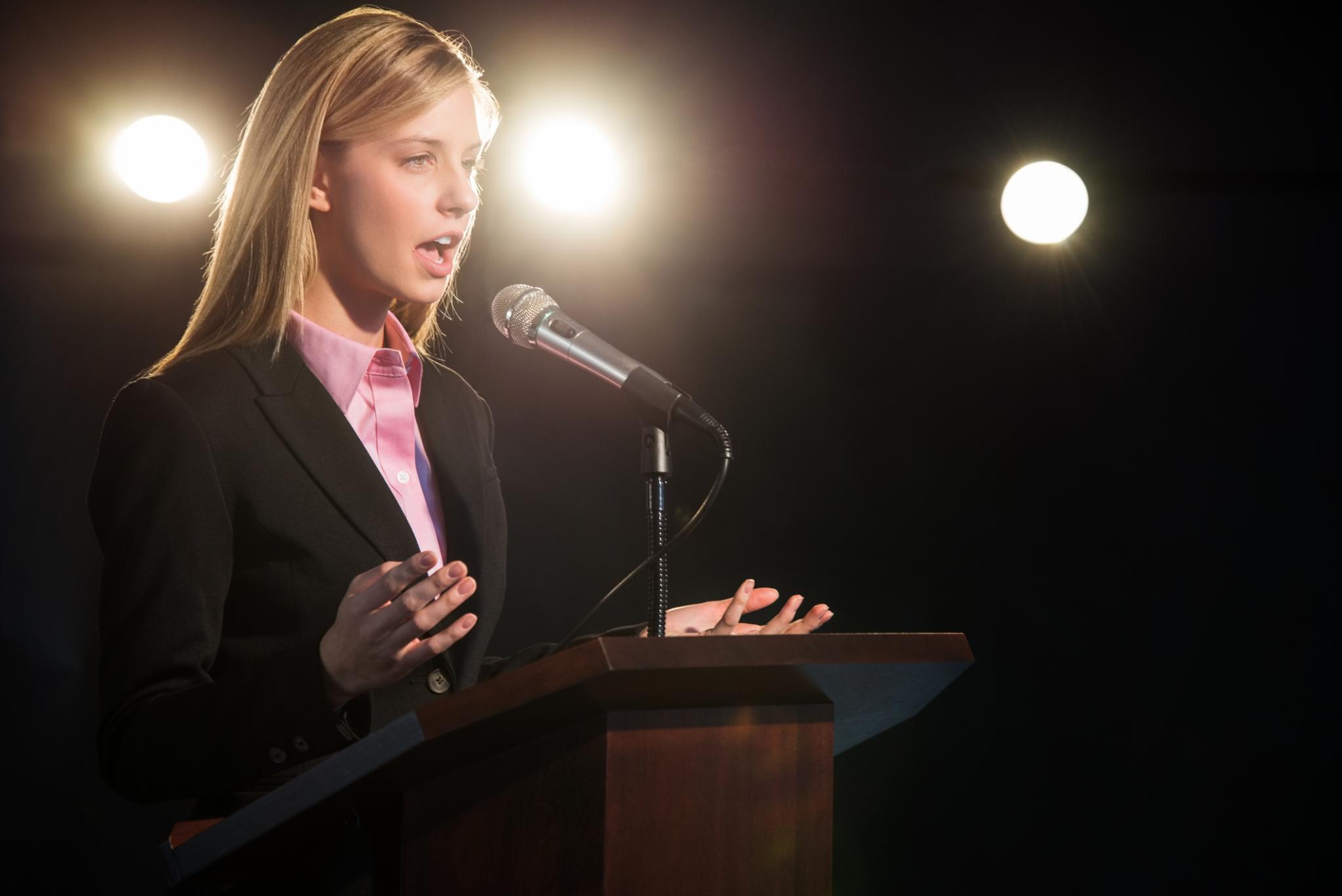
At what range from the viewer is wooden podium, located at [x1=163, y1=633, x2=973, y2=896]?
0.95 meters

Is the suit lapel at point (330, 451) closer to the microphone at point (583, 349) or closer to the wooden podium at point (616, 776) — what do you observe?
the microphone at point (583, 349)

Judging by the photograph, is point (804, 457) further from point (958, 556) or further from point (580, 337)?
point (580, 337)

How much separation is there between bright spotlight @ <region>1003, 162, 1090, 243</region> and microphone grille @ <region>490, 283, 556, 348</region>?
7.32ft

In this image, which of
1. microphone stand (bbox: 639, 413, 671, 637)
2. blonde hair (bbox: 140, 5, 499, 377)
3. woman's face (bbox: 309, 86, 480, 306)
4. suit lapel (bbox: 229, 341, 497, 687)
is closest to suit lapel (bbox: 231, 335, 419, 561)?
suit lapel (bbox: 229, 341, 497, 687)

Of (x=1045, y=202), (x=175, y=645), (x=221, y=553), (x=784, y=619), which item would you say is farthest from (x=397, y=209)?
(x=1045, y=202)

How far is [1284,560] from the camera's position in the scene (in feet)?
11.1

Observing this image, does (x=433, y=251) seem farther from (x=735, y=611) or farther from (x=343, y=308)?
(x=735, y=611)

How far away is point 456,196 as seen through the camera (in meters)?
1.81

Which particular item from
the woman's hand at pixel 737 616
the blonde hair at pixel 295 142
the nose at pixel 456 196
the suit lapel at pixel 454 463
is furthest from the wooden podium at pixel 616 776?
the nose at pixel 456 196

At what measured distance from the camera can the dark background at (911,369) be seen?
3.28m

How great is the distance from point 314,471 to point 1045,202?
2.60 metres

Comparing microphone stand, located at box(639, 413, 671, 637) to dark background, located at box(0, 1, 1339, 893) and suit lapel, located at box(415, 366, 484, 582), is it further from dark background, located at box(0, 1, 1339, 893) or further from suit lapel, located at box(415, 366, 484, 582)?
dark background, located at box(0, 1, 1339, 893)

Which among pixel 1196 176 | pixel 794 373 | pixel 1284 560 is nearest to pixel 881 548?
pixel 794 373

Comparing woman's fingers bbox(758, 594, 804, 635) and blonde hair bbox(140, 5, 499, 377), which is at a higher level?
blonde hair bbox(140, 5, 499, 377)
